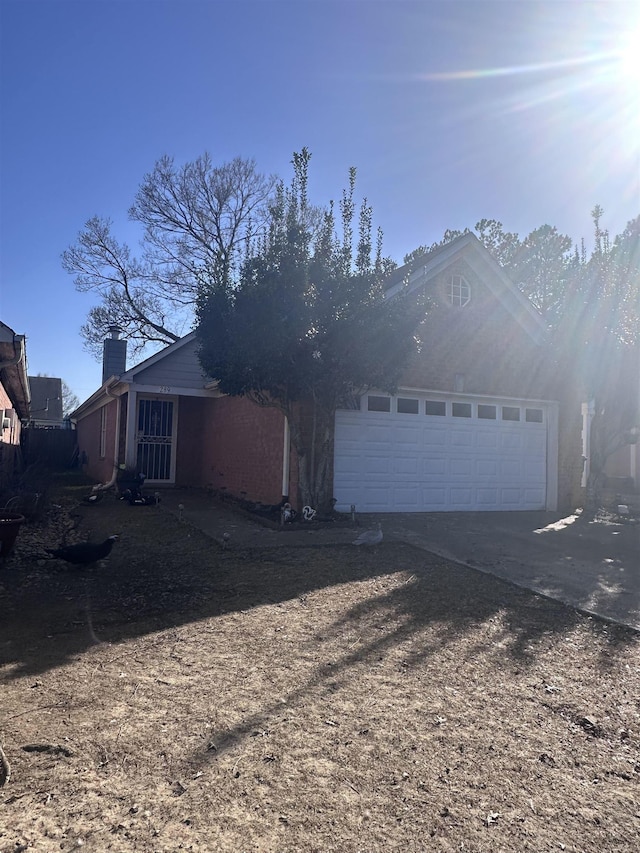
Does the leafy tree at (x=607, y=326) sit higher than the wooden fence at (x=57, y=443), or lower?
higher

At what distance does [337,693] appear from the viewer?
148 inches

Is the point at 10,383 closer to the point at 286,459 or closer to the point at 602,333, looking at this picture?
the point at 286,459

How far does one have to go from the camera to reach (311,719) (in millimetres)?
3396

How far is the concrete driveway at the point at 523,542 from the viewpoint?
6.62m

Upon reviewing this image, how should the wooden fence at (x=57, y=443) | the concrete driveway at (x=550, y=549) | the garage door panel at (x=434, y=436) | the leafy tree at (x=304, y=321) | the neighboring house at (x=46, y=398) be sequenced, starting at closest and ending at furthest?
the concrete driveway at (x=550, y=549) → the leafy tree at (x=304, y=321) → the garage door panel at (x=434, y=436) → the wooden fence at (x=57, y=443) → the neighboring house at (x=46, y=398)

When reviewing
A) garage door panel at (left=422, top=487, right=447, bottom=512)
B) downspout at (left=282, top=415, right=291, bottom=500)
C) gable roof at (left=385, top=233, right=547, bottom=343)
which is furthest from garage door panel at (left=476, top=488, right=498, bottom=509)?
downspout at (left=282, top=415, right=291, bottom=500)

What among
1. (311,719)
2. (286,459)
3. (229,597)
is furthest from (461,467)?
(311,719)

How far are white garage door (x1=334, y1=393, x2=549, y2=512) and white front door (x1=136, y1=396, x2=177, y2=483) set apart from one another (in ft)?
24.3

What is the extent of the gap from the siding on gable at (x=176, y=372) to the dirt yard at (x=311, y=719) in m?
9.28

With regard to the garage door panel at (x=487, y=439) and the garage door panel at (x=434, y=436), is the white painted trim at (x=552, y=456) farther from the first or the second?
the garage door panel at (x=434, y=436)

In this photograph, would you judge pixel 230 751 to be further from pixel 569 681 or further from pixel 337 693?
pixel 569 681

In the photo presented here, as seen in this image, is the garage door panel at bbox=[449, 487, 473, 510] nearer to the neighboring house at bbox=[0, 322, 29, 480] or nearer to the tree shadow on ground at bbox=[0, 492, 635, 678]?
the tree shadow on ground at bbox=[0, 492, 635, 678]

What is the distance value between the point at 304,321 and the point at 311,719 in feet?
22.4

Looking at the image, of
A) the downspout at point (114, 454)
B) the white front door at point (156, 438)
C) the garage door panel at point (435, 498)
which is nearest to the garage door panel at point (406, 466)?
the garage door panel at point (435, 498)
